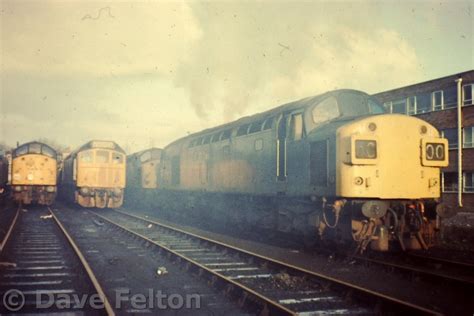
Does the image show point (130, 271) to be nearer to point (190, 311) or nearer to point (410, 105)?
point (190, 311)

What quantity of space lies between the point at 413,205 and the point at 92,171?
19164mm

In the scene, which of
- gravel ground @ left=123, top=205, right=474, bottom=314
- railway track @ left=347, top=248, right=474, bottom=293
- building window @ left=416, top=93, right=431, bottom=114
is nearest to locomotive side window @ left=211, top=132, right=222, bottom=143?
gravel ground @ left=123, top=205, right=474, bottom=314

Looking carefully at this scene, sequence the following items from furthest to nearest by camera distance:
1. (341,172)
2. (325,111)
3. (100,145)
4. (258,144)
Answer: (100,145), (258,144), (325,111), (341,172)

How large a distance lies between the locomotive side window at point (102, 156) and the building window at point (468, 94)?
22179mm

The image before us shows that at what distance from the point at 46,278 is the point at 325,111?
734 centimetres

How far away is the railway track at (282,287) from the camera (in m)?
6.14

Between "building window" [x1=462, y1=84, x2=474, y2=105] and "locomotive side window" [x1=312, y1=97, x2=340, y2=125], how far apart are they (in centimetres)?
1998

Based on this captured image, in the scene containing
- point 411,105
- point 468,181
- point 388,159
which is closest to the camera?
point 388,159

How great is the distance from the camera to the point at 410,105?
104 ft

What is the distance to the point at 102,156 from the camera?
25.4 meters

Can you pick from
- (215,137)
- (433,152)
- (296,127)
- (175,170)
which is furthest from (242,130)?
(175,170)

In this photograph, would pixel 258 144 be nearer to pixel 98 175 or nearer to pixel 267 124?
pixel 267 124

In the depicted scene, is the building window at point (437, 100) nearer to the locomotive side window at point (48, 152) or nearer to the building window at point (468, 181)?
the building window at point (468, 181)

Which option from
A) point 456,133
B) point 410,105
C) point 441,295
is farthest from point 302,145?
point 410,105
